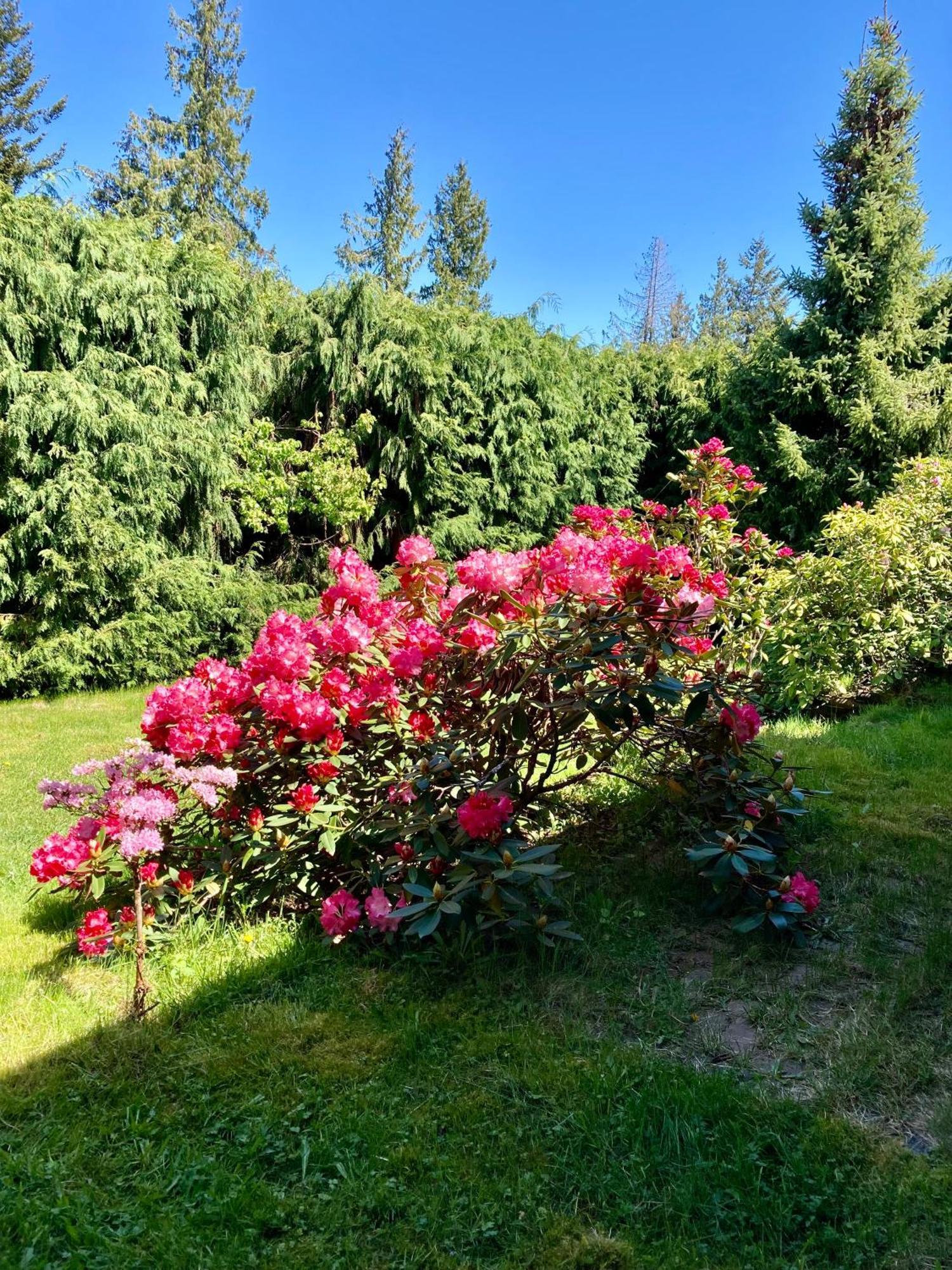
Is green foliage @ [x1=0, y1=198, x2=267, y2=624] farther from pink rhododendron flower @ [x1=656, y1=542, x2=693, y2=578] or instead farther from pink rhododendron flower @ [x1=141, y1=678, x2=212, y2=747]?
pink rhododendron flower @ [x1=656, y1=542, x2=693, y2=578]

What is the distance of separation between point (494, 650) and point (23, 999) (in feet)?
5.42

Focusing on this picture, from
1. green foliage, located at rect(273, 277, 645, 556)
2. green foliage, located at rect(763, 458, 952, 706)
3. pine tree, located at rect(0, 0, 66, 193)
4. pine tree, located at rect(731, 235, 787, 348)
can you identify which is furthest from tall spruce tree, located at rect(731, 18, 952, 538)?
pine tree, located at rect(731, 235, 787, 348)

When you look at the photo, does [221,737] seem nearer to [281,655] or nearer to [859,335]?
[281,655]

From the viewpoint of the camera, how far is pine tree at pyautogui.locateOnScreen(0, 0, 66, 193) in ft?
68.3

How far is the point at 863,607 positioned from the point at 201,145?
22572mm

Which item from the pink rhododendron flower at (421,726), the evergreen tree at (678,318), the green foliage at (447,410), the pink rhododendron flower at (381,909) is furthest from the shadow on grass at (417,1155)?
the evergreen tree at (678,318)

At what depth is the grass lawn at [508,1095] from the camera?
1.47m

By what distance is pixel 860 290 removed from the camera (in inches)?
323

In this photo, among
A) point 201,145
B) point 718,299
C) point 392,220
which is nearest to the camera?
point 201,145

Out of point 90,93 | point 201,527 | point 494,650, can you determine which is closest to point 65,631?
point 201,527

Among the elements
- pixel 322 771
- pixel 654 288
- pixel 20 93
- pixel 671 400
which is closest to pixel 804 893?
pixel 322 771

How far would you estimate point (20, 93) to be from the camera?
2102cm

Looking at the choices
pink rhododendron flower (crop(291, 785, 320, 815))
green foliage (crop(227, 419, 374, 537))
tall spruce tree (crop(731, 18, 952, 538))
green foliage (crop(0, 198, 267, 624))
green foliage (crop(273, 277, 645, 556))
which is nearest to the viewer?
pink rhododendron flower (crop(291, 785, 320, 815))

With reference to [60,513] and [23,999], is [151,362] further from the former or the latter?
[23,999]
